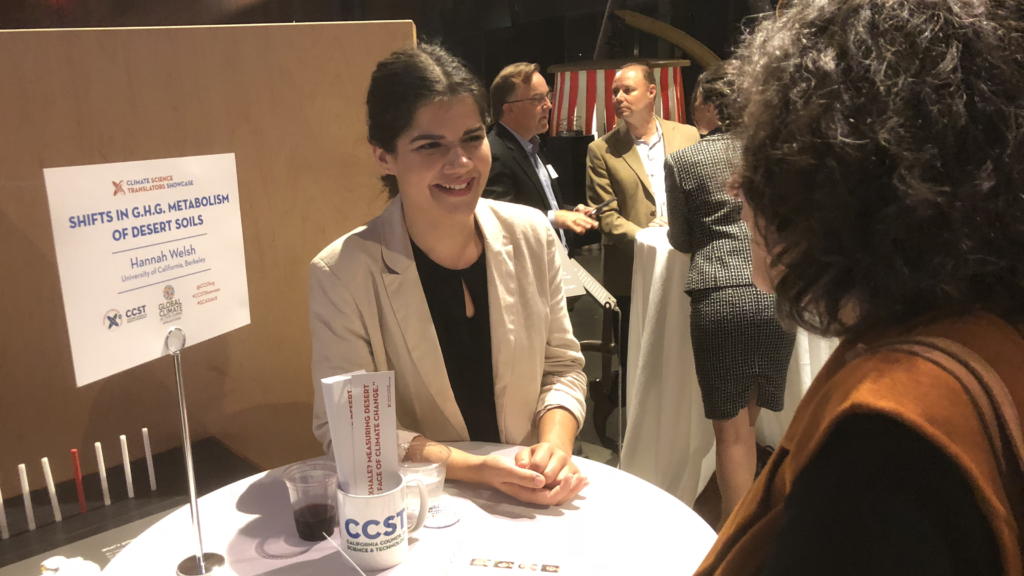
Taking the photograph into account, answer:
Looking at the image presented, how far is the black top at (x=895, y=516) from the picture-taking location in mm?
485

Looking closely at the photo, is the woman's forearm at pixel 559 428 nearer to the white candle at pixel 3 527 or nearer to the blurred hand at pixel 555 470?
the blurred hand at pixel 555 470

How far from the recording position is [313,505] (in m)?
1.05

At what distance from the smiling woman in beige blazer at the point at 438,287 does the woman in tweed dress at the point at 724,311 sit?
0.93 meters

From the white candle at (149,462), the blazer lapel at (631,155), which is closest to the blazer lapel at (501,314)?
the white candle at (149,462)

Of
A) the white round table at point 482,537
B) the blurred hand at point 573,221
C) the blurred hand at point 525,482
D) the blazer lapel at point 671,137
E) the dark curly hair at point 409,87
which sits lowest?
the white round table at point 482,537

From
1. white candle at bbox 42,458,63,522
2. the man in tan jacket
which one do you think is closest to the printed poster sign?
white candle at bbox 42,458,63,522

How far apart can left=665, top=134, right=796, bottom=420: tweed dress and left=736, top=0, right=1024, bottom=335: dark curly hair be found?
1719 millimetres

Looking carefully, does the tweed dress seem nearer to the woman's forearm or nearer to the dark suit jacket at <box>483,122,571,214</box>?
the dark suit jacket at <box>483,122,571,214</box>

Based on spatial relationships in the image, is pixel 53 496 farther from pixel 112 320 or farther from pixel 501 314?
pixel 501 314

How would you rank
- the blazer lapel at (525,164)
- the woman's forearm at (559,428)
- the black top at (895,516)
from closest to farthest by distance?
the black top at (895,516)
the woman's forearm at (559,428)
the blazer lapel at (525,164)

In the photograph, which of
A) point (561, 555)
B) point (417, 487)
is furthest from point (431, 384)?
point (561, 555)

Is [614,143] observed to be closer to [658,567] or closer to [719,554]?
[658,567]

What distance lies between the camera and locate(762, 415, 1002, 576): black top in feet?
1.59

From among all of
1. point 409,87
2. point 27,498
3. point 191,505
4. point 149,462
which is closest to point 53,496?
point 27,498
